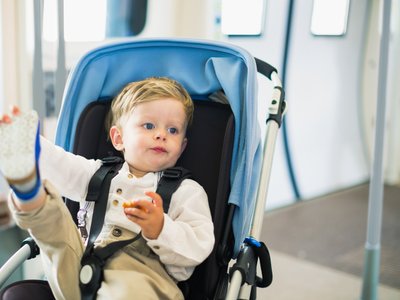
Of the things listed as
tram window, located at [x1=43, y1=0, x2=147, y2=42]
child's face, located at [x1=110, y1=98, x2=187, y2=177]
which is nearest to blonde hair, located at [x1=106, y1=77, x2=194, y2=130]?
child's face, located at [x1=110, y1=98, x2=187, y2=177]

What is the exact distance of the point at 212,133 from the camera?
61.1 inches

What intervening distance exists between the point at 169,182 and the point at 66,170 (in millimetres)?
268

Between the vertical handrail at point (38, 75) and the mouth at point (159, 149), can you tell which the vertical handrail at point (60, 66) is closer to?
the vertical handrail at point (38, 75)

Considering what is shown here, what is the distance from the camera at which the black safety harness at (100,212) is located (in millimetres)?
1261

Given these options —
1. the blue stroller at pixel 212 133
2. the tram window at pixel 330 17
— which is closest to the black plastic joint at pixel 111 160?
the blue stroller at pixel 212 133

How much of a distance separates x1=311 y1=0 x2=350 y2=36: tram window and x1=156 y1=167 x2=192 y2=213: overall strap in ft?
9.13

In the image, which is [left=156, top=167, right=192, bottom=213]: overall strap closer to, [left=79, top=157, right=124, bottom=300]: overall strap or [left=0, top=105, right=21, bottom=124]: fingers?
[left=79, top=157, right=124, bottom=300]: overall strap

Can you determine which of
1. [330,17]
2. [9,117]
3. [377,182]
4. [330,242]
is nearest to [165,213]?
[9,117]

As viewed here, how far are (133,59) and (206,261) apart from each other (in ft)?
2.08

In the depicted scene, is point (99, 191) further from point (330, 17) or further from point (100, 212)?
point (330, 17)

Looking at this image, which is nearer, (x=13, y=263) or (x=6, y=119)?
(x=6, y=119)

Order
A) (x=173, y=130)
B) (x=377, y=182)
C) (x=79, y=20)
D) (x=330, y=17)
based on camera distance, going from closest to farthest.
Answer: (x=173, y=130), (x=377, y=182), (x=79, y=20), (x=330, y=17)

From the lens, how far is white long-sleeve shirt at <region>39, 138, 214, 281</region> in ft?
4.20

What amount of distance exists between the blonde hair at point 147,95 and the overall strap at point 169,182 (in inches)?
6.3
